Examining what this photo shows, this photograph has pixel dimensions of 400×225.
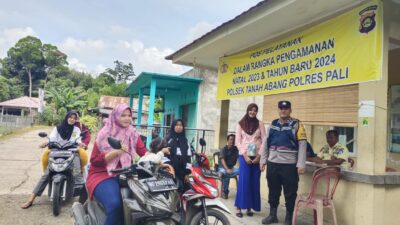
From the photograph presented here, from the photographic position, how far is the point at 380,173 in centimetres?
422

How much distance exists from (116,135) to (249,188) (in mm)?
2580

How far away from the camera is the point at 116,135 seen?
3.51 metres

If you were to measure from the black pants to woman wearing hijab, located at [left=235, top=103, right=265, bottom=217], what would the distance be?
409mm

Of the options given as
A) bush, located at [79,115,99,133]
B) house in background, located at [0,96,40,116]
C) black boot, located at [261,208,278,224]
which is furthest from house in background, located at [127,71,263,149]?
house in background, located at [0,96,40,116]

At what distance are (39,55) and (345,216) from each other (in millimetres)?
65805

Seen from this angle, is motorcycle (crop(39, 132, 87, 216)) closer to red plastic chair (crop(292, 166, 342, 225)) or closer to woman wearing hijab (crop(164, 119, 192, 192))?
woman wearing hijab (crop(164, 119, 192, 192))

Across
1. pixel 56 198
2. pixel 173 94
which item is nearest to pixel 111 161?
pixel 56 198

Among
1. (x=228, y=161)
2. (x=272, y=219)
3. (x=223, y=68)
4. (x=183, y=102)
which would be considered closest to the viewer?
(x=272, y=219)

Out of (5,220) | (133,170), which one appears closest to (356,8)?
(133,170)

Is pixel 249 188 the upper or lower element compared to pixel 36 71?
lower

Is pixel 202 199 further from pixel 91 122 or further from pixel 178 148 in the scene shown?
pixel 91 122

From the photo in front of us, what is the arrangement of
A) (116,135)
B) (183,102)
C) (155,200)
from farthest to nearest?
(183,102) → (116,135) → (155,200)

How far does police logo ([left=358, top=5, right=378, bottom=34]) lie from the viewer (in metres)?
4.13

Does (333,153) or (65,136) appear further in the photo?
(65,136)
